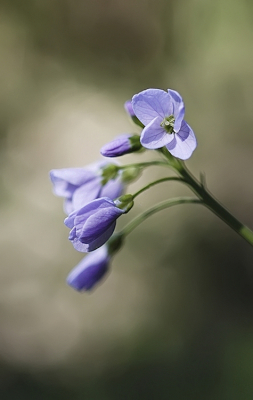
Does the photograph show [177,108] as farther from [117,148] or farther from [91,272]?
[91,272]

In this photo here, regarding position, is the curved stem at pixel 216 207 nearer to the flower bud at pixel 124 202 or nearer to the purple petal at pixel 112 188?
the flower bud at pixel 124 202

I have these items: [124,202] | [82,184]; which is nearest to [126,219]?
[82,184]

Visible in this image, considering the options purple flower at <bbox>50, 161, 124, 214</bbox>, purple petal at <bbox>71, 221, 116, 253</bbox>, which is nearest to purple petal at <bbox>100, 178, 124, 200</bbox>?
purple flower at <bbox>50, 161, 124, 214</bbox>

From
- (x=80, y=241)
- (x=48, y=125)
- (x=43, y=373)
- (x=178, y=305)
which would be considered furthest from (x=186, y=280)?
(x=80, y=241)

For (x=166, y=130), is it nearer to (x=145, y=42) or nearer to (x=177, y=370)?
(x=177, y=370)

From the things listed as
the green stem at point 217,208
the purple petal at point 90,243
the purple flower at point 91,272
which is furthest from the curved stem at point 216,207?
the purple flower at point 91,272
